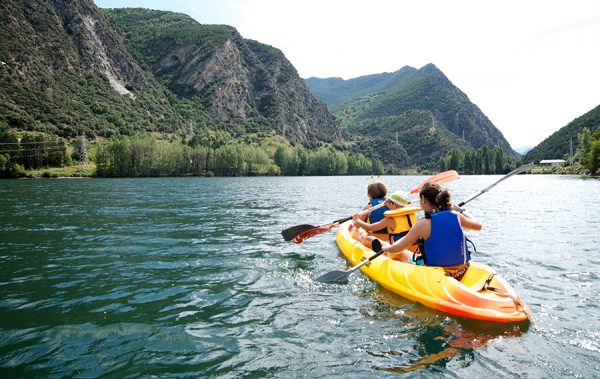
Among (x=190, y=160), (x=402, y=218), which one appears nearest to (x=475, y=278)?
(x=402, y=218)

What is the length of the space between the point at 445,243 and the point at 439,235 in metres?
0.23

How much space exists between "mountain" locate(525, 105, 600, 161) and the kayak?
575 ft

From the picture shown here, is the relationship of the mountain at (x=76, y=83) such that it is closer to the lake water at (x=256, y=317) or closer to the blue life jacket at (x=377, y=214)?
the lake water at (x=256, y=317)

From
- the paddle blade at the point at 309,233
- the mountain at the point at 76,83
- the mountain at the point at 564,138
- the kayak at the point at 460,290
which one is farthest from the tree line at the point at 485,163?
the kayak at the point at 460,290

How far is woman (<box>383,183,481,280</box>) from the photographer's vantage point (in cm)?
759

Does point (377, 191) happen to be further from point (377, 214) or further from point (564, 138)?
point (564, 138)

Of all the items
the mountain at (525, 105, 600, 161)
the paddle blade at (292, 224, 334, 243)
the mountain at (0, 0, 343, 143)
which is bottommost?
the paddle blade at (292, 224, 334, 243)

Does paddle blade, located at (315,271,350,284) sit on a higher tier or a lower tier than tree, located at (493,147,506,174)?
lower

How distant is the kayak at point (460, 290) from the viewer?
691 cm

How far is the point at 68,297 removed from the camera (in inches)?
327

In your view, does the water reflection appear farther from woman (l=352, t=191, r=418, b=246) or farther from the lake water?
woman (l=352, t=191, r=418, b=246)

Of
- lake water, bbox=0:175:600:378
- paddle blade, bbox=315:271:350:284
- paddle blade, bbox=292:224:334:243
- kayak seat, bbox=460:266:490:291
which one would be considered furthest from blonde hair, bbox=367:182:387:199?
kayak seat, bbox=460:266:490:291

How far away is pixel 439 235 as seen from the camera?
7.78 meters

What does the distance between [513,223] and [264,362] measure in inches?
710
